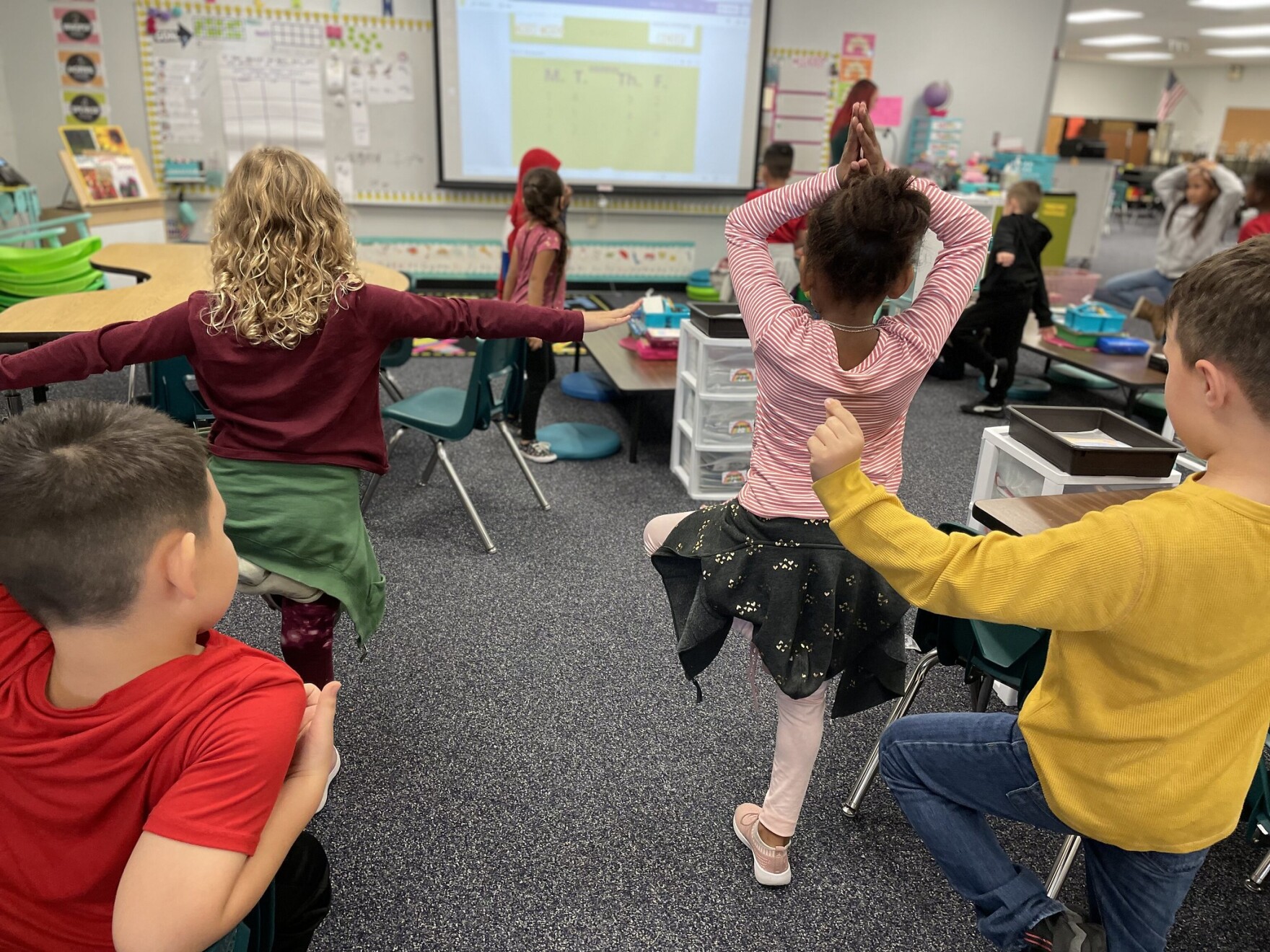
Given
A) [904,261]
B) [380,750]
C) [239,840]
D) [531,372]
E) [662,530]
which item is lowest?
[380,750]

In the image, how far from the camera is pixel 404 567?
2859 mm

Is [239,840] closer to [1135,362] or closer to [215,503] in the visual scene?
[215,503]

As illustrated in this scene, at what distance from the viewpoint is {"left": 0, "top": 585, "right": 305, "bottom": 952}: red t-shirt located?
30.2 inches

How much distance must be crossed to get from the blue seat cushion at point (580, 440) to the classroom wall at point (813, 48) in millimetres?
3037

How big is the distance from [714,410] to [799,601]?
1.94 metres

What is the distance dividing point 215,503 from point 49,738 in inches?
9.8

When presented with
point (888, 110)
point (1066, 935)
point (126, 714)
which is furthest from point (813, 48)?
point (126, 714)

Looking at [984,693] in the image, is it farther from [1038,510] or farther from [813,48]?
[813,48]

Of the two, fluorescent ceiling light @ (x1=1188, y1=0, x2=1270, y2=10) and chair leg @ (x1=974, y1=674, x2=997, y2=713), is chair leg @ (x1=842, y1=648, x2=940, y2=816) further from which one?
fluorescent ceiling light @ (x1=1188, y1=0, x2=1270, y2=10)

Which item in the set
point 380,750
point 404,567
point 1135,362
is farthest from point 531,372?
point 1135,362

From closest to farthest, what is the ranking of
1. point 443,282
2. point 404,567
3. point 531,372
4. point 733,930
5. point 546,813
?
point 733,930
point 546,813
point 404,567
point 531,372
point 443,282

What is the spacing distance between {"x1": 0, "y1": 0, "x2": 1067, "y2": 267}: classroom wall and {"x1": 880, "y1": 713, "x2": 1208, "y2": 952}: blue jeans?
5.87 m

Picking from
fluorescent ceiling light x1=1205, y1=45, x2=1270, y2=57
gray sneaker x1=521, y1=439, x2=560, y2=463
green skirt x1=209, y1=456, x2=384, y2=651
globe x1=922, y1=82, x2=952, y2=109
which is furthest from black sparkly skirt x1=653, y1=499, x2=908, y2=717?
fluorescent ceiling light x1=1205, y1=45, x2=1270, y2=57

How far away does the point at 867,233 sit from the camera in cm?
137
